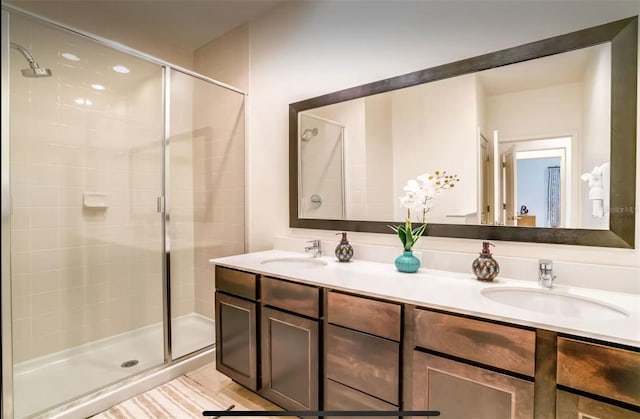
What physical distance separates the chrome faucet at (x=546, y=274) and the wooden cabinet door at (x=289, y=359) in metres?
0.96

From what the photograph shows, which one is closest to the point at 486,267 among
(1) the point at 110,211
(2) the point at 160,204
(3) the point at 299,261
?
(3) the point at 299,261

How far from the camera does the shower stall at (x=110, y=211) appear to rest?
2008 millimetres

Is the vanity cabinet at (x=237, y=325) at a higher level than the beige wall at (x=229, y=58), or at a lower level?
lower

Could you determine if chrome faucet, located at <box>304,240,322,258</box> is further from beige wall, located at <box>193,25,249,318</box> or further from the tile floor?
the tile floor

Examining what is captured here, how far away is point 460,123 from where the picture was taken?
1659 mm

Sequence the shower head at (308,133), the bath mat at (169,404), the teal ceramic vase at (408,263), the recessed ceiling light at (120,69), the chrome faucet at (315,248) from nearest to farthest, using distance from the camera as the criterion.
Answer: the teal ceramic vase at (408,263) < the bath mat at (169,404) < the chrome faucet at (315,248) < the shower head at (308,133) < the recessed ceiling light at (120,69)

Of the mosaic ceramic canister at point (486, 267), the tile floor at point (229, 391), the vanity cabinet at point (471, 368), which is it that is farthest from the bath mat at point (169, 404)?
the mosaic ceramic canister at point (486, 267)

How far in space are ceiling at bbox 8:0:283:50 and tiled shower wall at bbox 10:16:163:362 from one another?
1.12 ft

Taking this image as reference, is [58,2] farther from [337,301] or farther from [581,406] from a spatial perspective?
[581,406]

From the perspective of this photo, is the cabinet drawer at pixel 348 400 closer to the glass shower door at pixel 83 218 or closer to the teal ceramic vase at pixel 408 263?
the teal ceramic vase at pixel 408 263

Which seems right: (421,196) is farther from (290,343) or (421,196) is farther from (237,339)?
(237,339)

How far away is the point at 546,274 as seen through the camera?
134cm

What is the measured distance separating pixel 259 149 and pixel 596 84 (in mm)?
2008

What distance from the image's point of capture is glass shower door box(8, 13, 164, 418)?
200 centimetres
